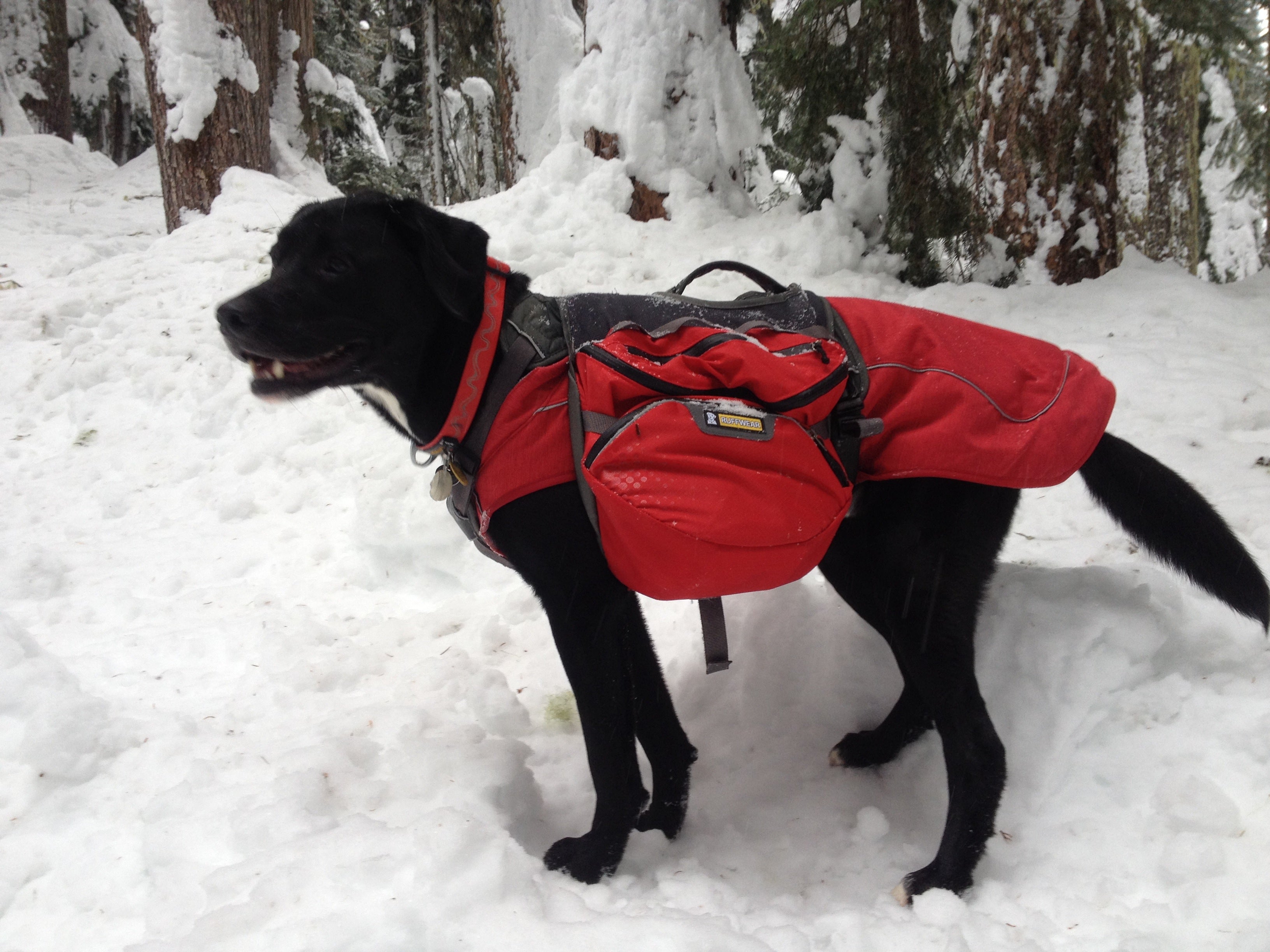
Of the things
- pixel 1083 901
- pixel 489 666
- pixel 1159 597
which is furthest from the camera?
pixel 489 666

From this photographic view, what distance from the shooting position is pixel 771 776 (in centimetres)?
248

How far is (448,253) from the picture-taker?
1836 millimetres

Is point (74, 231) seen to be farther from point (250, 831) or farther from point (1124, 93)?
point (1124, 93)

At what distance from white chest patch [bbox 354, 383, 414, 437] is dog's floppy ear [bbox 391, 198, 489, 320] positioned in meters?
0.29

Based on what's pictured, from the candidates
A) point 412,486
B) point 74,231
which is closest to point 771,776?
point 412,486

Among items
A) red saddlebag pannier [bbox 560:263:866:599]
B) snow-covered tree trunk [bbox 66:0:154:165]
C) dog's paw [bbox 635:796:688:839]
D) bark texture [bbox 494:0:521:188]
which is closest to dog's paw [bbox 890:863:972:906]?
dog's paw [bbox 635:796:688:839]

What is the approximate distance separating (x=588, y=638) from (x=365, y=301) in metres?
1.01

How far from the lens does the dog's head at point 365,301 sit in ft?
5.89

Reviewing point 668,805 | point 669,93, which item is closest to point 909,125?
point 669,93

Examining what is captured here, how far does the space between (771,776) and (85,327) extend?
5746 millimetres

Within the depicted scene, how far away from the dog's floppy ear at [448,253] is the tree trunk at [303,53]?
7118mm

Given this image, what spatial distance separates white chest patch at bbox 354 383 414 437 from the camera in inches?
78.0

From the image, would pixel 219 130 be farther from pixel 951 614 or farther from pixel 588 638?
pixel 951 614

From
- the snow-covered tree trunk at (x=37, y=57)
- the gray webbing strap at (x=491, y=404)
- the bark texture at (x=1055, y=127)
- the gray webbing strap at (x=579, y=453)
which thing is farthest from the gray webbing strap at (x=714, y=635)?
the snow-covered tree trunk at (x=37, y=57)
